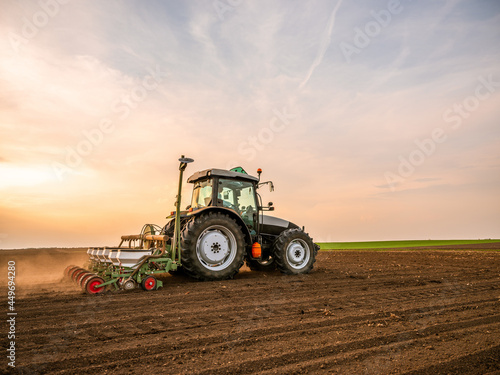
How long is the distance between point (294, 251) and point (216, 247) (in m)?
2.38

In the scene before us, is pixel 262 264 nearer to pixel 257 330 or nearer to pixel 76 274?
pixel 76 274

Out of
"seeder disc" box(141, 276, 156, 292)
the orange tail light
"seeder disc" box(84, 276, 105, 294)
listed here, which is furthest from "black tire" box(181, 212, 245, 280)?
"seeder disc" box(84, 276, 105, 294)

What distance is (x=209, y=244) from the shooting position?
7.41m

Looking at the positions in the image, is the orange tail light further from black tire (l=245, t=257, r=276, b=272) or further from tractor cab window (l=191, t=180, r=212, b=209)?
tractor cab window (l=191, t=180, r=212, b=209)

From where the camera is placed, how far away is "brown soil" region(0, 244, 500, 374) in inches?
119

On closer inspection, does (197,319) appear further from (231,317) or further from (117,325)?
(117,325)

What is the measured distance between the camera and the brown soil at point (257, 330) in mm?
3018

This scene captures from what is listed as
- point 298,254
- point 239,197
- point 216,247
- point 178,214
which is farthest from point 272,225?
point 178,214

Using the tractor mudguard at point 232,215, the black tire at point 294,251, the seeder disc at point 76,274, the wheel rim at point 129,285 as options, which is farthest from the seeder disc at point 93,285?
the black tire at point 294,251

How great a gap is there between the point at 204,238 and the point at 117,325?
10.9 feet

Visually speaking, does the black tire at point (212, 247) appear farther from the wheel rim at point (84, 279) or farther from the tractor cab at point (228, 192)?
the wheel rim at point (84, 279)

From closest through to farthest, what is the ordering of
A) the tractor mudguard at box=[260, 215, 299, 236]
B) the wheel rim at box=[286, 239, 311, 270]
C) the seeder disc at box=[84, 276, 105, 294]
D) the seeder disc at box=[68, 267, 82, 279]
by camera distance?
1. the seeder disc at box=[84, 276, 105, 294]
2. the seeder disc at box=[68, 267, 82, 279]
3. the wheel rim at box=[286, 239, 311, 270]
4. the tractor mudguard at box=[260, 215, 299, 236]

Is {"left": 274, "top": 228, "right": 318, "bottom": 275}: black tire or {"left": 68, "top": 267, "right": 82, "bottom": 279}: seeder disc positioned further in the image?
{"left": 274, "top": 228, "right": 318, "bottom": 275}: black tire

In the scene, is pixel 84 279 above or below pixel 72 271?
below
